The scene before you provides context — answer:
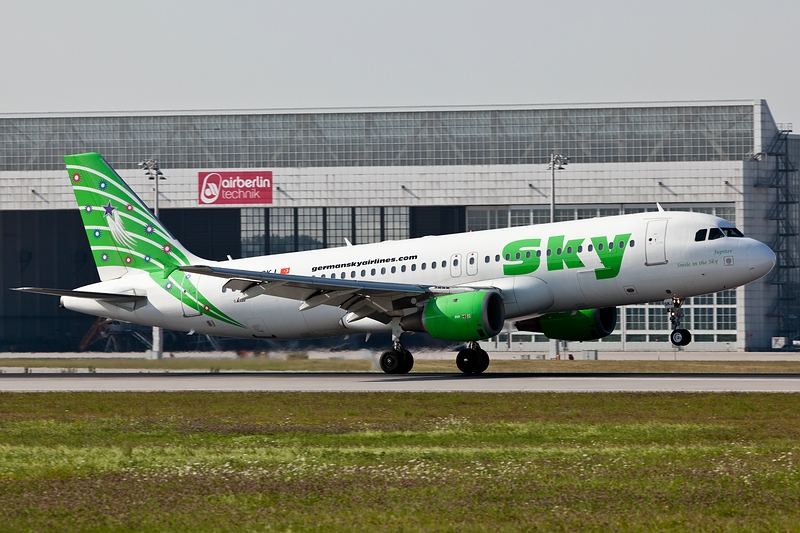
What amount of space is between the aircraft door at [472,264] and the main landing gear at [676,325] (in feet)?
22.5

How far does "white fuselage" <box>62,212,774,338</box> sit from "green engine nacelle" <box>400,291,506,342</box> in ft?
3.42

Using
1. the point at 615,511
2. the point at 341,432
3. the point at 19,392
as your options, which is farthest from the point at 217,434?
the point at 19,392

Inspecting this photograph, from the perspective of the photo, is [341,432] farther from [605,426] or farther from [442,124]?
[442,124]

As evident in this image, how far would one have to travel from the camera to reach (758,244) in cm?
3484

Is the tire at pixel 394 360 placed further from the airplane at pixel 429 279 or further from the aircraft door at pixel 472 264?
the aircraft door at pixel 472 264

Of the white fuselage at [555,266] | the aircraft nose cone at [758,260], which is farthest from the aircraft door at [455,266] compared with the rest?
the aircraft nose cone at [758,260]

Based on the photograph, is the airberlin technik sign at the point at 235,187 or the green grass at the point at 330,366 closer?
the green grass at the point at 330,366

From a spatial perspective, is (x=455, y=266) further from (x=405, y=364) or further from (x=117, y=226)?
(x=117, y=226)

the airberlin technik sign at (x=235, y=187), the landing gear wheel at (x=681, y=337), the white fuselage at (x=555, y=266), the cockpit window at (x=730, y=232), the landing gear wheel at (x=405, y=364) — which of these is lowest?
the landing gear wheel at (x=405, y=364)

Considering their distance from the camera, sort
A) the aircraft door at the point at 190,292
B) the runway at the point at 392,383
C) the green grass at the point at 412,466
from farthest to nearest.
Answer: the aircraft door at the point at 190,292
the runway at the point at 392,383
the green grass at the point at 412,466

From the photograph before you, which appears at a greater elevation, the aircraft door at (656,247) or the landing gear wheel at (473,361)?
the aircraft door at (656,247)

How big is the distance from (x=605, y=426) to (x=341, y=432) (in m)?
5.21

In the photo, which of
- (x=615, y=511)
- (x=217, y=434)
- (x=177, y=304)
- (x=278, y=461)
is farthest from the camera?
(x=177, y=304)

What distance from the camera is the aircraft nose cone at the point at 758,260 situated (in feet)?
112
